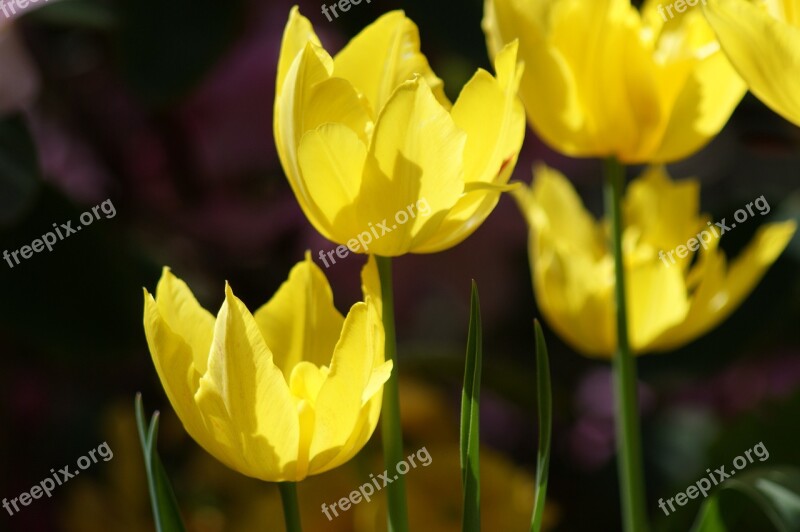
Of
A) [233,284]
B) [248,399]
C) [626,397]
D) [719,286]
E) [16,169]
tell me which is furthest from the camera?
[233,284]

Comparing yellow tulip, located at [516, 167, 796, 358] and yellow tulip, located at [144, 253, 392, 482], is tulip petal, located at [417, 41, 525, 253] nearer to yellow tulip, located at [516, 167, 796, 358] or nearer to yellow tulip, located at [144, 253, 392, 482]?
yellow tulip, located at [144, 253, 392, 482]

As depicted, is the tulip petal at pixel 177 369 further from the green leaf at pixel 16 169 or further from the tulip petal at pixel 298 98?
the green leaf at pixel 16 169

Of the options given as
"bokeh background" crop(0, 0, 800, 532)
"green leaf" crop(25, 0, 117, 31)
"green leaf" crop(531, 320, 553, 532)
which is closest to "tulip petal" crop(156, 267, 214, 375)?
"green leaf" crop(531, 320, 553, 532)

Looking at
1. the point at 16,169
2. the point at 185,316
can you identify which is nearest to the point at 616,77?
the point at 185,316

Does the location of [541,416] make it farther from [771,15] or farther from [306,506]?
[306,506]

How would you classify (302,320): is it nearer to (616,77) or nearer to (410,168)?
(410,168)

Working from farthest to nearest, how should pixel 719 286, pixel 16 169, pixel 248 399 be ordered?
1. pixel 16 169
2. pixel 719 286
3. pixel 248 399

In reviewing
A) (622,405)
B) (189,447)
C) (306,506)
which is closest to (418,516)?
(306,506)
